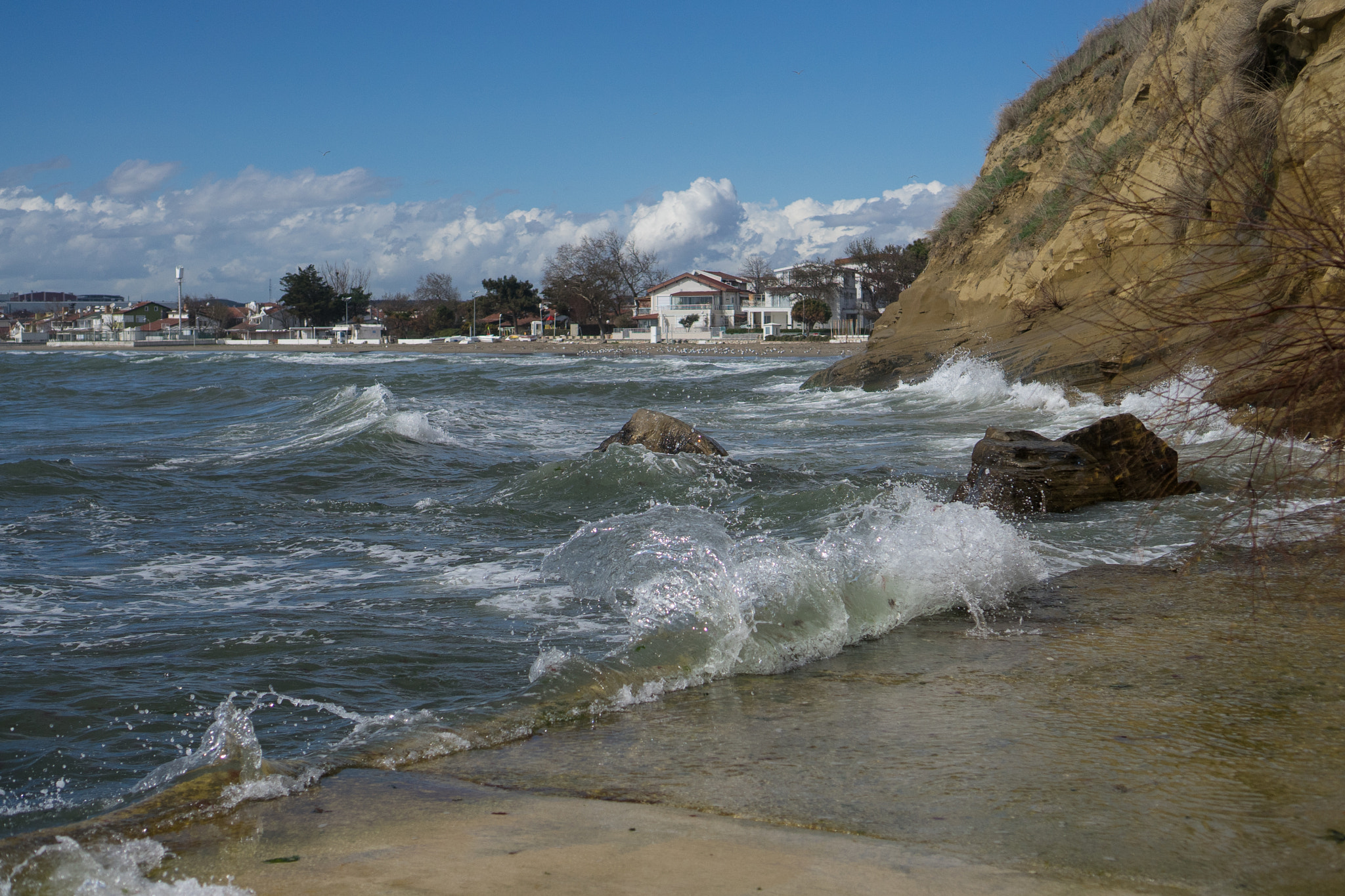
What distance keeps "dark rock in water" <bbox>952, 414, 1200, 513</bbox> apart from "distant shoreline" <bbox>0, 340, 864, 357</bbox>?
166 feet

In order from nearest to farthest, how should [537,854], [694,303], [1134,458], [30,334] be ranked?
[537,854]
[1134,458]
[694,303]
[30,334]

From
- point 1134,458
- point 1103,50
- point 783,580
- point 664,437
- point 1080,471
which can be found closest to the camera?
point 783,580

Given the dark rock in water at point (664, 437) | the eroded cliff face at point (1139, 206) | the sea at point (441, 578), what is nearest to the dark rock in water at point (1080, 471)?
the sea at point (441, 578)

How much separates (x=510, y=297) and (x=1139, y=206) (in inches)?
4306

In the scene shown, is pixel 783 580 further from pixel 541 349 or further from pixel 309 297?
pixel 309 297

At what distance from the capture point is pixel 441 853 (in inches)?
121

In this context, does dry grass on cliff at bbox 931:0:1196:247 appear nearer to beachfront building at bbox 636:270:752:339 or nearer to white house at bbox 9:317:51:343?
beachfront building at bbox 636:270:752:339

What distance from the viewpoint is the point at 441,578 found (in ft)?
24.6

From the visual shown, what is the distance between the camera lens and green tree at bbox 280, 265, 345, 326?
112m

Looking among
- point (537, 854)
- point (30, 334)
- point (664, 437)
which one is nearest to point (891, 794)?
point (537, 854)

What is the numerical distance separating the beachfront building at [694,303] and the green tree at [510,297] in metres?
15.3

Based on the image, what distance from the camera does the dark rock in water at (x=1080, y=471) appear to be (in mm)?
9000

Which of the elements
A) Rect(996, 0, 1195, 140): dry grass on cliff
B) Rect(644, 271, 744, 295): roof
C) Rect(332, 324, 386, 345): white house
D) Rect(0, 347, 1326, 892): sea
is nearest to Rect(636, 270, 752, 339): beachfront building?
Rect(644, 271, 744, 295): roof

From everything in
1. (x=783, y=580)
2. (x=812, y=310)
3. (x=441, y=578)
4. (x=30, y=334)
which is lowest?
(x=441, y=578)
